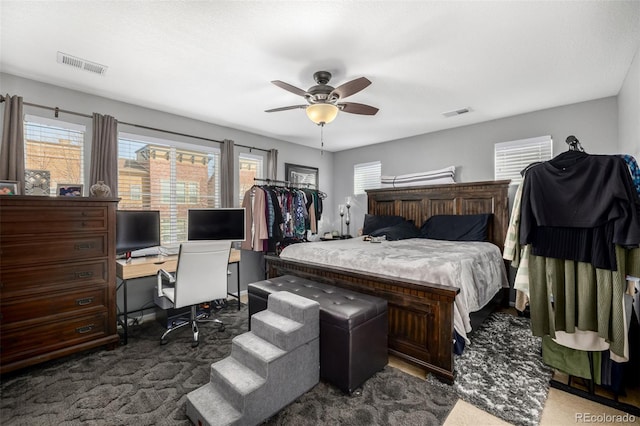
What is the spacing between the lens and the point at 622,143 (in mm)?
3047

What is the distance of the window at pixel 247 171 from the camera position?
477 cm

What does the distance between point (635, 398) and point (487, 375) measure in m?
0.96

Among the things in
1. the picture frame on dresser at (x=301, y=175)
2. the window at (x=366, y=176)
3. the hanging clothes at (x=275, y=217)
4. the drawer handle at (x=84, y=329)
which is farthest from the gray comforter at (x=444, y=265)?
the window at (x=366, y=176)

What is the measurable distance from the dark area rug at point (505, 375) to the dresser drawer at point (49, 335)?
3.14 meters

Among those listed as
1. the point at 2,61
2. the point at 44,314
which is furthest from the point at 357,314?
the point at 2,61

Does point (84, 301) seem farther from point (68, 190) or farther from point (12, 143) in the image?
point (12, 143)

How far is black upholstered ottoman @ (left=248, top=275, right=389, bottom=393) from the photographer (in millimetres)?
2016

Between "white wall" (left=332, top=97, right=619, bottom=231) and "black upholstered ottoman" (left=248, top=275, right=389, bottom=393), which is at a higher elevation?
"white wall" (left=332, top=97, right=619, bottom=231)

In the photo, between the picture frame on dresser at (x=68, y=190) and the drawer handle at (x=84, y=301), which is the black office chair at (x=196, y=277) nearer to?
the drawer handle at (x=84, y=301)

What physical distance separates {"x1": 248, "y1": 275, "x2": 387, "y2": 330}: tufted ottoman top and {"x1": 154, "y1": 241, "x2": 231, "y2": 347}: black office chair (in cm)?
48

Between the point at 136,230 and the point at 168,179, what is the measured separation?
94 cm

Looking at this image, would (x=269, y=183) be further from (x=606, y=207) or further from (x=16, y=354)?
(x=606, y=207)

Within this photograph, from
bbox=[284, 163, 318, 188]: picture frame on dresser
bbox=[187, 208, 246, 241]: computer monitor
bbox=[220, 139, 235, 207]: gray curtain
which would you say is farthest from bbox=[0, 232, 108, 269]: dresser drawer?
bbox=[284, 163, 318, 188]: picture frame on dresser

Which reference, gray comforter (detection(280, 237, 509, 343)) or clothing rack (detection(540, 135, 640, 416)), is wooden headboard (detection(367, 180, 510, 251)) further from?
clothing rack (detection(540, 135, 640, 416))
